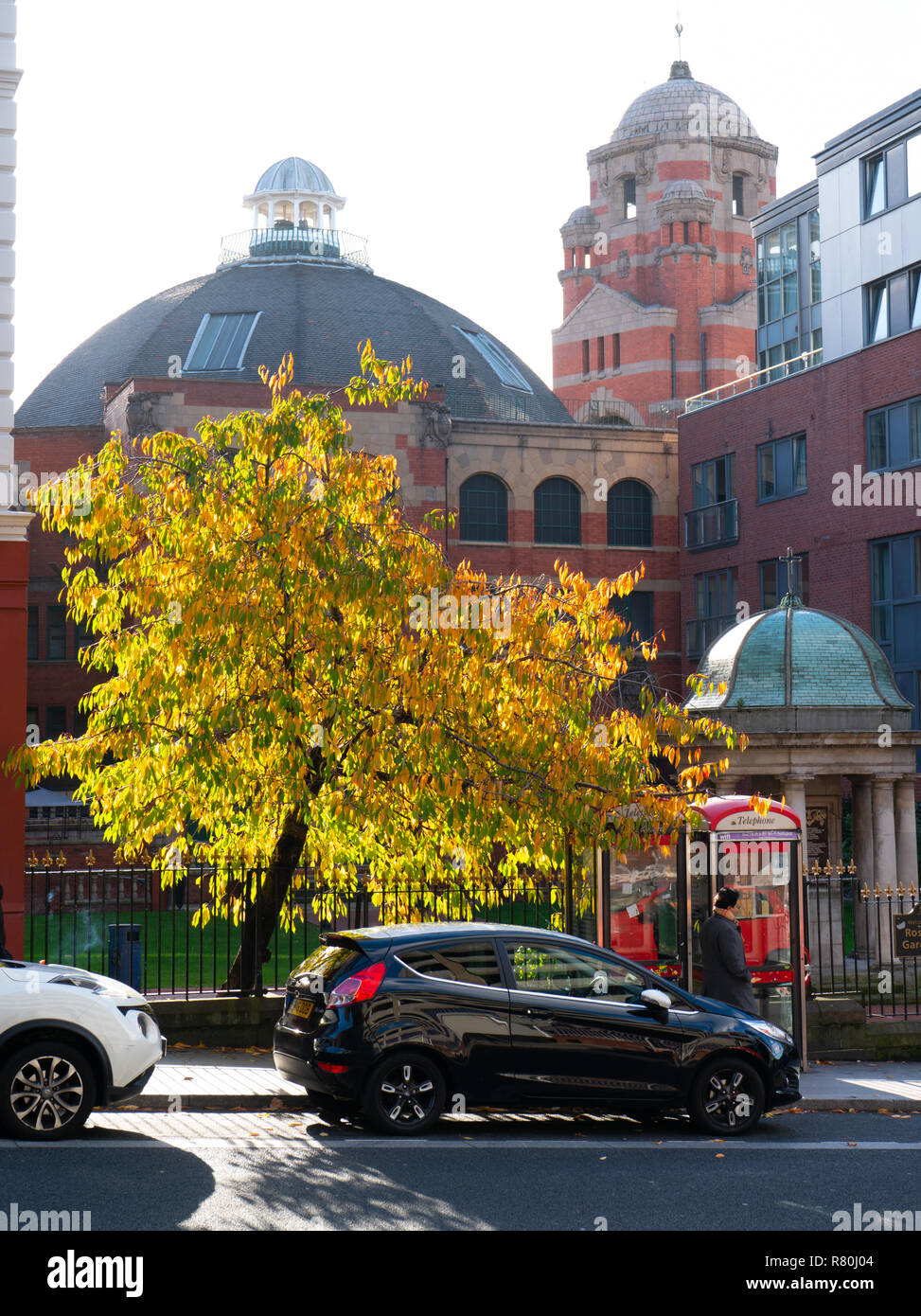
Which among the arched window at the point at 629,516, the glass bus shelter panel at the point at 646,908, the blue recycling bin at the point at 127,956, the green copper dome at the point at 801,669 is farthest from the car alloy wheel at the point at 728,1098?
the arched window at the point at 629,516

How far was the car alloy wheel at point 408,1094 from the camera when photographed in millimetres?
11273

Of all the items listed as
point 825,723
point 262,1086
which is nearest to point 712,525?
point 825,723

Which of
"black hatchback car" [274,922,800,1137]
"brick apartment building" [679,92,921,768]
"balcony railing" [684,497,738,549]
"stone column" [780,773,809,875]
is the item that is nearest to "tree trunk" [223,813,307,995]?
"black hatchback car" [274,922,800,1137]

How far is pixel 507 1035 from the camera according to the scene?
452 inches

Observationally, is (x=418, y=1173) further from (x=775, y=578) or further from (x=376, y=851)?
(x=775, y=578)

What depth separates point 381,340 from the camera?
54.2 meters

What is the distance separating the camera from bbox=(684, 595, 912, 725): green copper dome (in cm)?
2194

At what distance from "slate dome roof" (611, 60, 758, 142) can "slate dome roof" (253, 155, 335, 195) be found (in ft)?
53.9

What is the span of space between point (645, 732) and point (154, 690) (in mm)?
4684

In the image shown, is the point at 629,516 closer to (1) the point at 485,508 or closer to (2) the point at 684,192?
(1) the point at 485,508

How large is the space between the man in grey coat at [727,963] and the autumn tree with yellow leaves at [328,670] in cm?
137

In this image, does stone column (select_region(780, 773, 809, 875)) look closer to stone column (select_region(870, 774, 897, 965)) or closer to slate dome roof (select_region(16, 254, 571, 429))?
stone column (select_region(870, 774, 897, 965))

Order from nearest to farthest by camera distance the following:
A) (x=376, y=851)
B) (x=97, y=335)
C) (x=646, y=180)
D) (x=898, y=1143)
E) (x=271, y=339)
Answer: (x=898, y=1143)
(x=376, y=851)
(x=271, y=339)
(x=97, y=335)
(x=646, y=180)

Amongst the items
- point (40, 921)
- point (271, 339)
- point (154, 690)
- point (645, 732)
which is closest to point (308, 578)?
point (154, 690)
